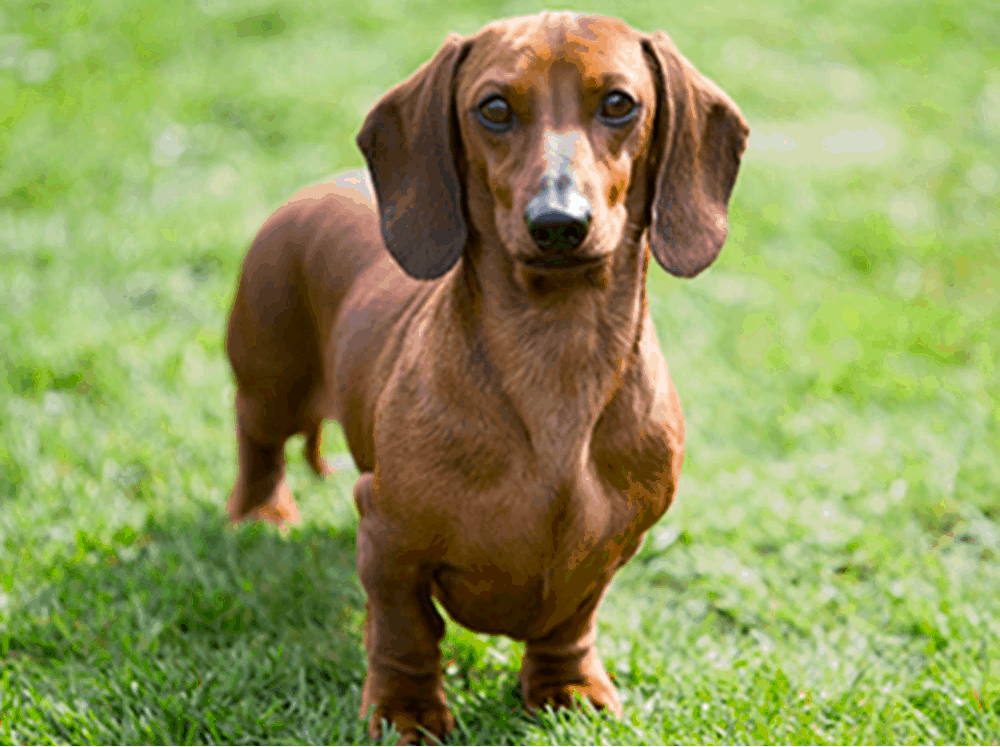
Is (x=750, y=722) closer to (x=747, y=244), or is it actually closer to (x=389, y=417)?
(x=389, y=417)

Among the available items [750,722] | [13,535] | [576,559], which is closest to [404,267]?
[576,559]

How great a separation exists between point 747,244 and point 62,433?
3.64 metres

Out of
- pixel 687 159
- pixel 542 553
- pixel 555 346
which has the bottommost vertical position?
pixel 542 553

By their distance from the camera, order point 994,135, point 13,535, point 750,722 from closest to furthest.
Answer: point 750,722 < point 13,535 < point 994,135

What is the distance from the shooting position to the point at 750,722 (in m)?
2.90

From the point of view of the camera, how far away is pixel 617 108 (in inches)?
89.8

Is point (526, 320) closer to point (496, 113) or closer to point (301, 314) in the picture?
point (496, 113)

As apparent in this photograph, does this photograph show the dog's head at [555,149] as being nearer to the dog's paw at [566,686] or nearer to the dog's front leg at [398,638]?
the dog's front leg at [398,638]

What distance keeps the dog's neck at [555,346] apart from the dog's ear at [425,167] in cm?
10

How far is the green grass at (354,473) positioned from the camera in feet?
10.1

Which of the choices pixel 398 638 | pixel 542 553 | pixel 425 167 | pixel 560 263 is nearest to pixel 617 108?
pixel 560 263

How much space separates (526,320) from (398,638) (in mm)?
868

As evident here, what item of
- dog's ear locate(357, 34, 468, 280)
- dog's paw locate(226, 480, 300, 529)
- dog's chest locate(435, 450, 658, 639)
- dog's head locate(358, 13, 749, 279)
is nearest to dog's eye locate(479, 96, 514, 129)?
dog's head locate(358, 13, 749, 279)

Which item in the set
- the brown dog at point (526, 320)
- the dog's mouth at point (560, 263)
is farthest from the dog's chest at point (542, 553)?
the dog's mouth at point (560, 263)
